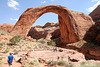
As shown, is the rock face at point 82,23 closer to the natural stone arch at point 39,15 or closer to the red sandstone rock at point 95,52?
the natural stone arch at point 39,15

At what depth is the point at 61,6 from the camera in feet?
50.9

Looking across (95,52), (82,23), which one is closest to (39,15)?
(82,23)

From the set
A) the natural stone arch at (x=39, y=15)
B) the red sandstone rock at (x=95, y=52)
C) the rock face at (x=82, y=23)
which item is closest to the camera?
the red sandstone rock at (x=95, y=52)

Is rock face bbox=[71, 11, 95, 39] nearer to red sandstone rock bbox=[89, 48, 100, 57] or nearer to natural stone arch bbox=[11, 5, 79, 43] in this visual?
natural stone arch bbox=[11, 5, 79, 43]

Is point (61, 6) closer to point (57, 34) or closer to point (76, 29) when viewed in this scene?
point (76, 29)

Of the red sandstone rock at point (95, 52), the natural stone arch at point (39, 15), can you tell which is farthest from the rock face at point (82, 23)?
the red sandstone rock at point (95, 52)

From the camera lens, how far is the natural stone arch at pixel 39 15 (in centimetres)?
1216

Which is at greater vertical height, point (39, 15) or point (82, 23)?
point (39, 15)

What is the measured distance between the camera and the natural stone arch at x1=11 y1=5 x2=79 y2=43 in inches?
479

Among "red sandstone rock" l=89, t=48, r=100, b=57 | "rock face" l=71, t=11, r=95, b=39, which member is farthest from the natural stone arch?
"red sandstone rock" l=89, t=48, r=100, b=57

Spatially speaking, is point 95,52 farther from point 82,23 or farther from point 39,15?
point 39,15

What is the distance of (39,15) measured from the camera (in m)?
14.0

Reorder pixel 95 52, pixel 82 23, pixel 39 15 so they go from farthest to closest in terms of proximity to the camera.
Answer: pixel 82 23 < pixel 39 15 < pixel 95 52

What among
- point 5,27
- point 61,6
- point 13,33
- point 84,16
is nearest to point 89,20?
point 84,16
